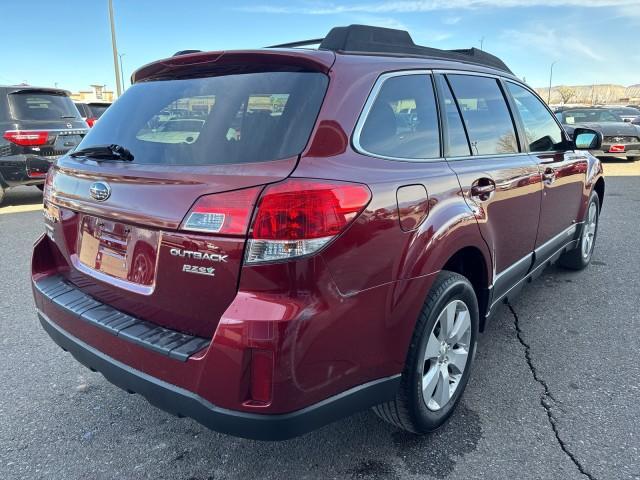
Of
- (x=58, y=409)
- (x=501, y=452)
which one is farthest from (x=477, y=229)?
(x=58, y=409)

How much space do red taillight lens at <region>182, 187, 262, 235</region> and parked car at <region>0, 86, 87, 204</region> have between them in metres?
7.13

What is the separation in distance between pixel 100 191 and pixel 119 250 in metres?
0.26

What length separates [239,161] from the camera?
187cm

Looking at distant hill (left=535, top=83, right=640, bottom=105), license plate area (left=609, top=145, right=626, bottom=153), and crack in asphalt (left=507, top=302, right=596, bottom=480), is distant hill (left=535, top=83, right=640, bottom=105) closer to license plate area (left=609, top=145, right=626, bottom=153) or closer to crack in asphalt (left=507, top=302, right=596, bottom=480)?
license plate area (left=609, top=145, right=626, bottom=153)

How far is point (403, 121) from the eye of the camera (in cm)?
227

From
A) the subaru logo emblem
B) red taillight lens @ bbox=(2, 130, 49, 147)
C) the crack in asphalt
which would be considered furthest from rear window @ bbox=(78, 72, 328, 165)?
red taillight lens @ bbox=(2, 130, 49, 147)

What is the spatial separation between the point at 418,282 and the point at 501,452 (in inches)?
36.1

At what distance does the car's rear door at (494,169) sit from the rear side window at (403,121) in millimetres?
130

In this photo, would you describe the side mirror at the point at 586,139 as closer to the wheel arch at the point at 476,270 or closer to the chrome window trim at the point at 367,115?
the wheel arch at the point at 476,270

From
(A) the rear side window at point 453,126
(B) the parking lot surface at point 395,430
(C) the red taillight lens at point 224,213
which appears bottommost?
(B) the parking lot surface at point 395,430

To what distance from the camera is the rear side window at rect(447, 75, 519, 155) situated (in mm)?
2799

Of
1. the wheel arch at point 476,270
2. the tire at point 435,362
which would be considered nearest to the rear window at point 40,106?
the wheel arch at point 476,270

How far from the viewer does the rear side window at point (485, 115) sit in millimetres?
2799

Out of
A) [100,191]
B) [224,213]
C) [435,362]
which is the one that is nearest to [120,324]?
[100,191]
